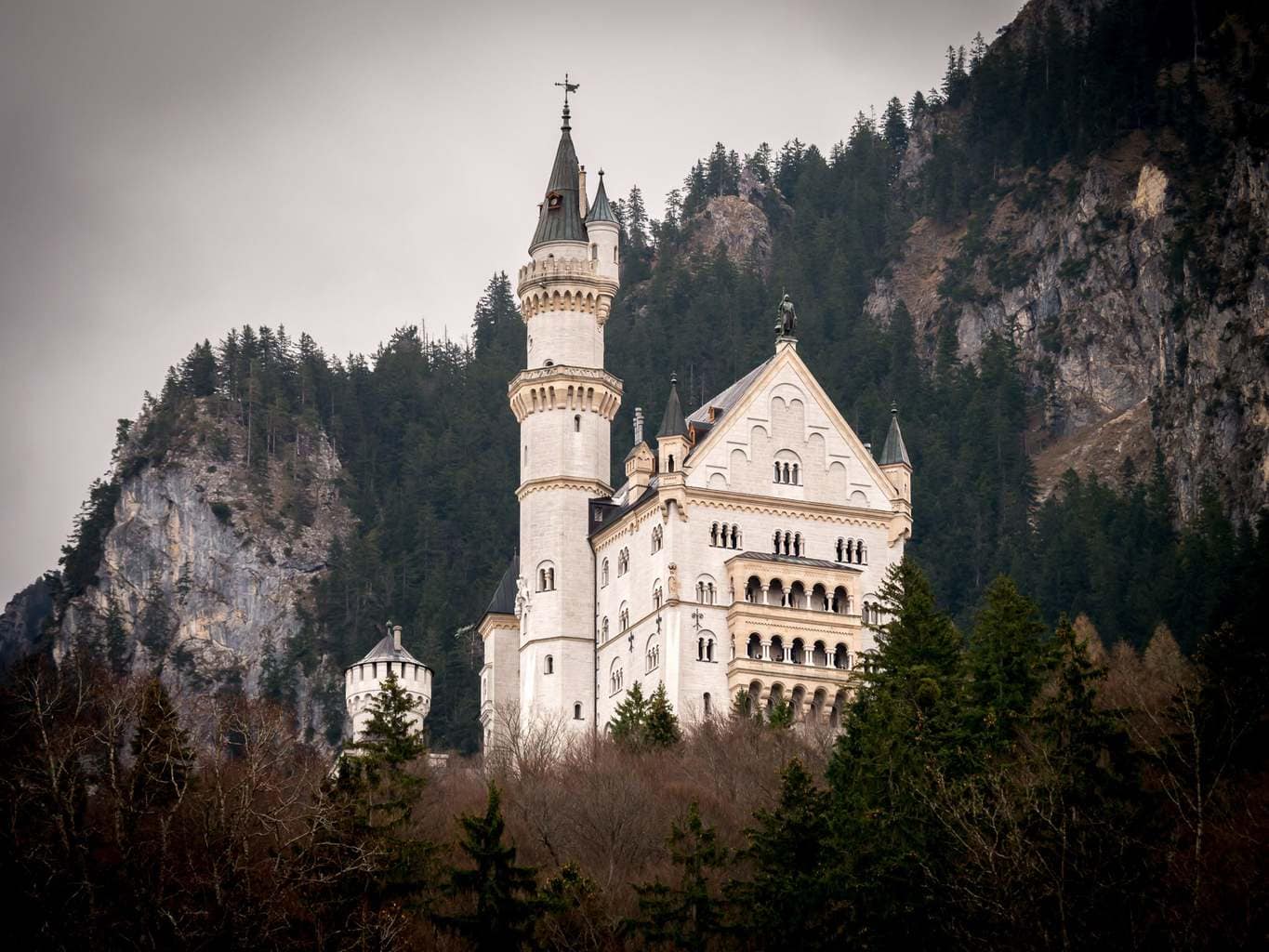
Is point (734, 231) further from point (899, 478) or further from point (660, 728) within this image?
point (660, 728)

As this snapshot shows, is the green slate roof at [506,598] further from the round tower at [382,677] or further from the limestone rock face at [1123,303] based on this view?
the limestone rock face at [1123,303]

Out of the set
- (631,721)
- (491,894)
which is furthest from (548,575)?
(491,894)

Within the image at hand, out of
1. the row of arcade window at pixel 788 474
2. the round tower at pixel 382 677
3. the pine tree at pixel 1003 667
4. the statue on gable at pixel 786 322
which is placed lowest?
the pine tree at pixel 1003 667

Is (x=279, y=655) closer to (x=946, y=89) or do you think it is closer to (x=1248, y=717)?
(x=946, y=89)

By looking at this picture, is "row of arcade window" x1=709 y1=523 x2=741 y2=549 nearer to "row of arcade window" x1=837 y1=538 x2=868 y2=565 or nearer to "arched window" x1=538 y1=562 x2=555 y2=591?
"row of arcade window" x1=837 y1=538 x2=868 y2=565

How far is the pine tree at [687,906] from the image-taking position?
53.5 metres

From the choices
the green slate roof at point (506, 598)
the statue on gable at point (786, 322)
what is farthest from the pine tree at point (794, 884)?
the green slate roof at point (506, 598)

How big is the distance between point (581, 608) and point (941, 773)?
121 feet

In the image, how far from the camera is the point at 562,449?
3669 inches

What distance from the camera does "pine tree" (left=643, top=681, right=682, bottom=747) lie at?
76.8 m

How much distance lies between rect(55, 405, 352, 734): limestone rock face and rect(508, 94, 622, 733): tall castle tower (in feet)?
169

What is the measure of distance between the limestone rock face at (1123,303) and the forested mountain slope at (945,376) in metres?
0.23

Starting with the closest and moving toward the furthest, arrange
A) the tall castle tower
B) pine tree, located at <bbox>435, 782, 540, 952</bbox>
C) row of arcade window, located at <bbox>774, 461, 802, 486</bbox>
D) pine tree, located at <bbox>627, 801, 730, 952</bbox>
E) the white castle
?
pine tree, located at <bbox>435, 782, 540, 952</bbox> < pine tree, located at <bbox>627, 801, 730, 952</bbox> < the white castle < row of arcade window, located at <bbox>774, 461, 802, 486</bbox> < the tall castle tower

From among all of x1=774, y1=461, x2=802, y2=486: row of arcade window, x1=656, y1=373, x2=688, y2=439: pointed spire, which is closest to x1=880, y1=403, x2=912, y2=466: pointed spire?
x1=774, y1=461, x2=802, y2=486: row of arcade window
